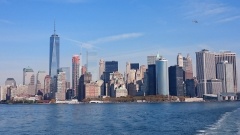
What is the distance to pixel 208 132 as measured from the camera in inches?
1695

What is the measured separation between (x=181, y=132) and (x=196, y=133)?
2.04 meters

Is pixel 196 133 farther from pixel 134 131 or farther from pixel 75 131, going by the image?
pixel 75 131

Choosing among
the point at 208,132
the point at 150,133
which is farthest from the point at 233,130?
the point at 150,133

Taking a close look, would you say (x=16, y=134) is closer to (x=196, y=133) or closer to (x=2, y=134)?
(x=2, y=134)

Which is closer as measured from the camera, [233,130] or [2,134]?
[233,130]

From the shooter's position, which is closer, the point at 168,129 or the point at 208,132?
the point at 208,132

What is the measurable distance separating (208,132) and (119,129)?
11083 mm

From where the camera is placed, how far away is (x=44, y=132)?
46219 mm

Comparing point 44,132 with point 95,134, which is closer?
point 95,134

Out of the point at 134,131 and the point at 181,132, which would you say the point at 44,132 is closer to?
the point at 134,131

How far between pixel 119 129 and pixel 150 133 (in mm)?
5228

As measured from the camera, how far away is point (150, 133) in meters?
43.9

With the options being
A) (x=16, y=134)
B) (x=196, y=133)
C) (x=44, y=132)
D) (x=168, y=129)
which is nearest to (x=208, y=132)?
(x=196, y=133)

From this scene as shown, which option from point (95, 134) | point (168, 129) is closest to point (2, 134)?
point (95, 134)
